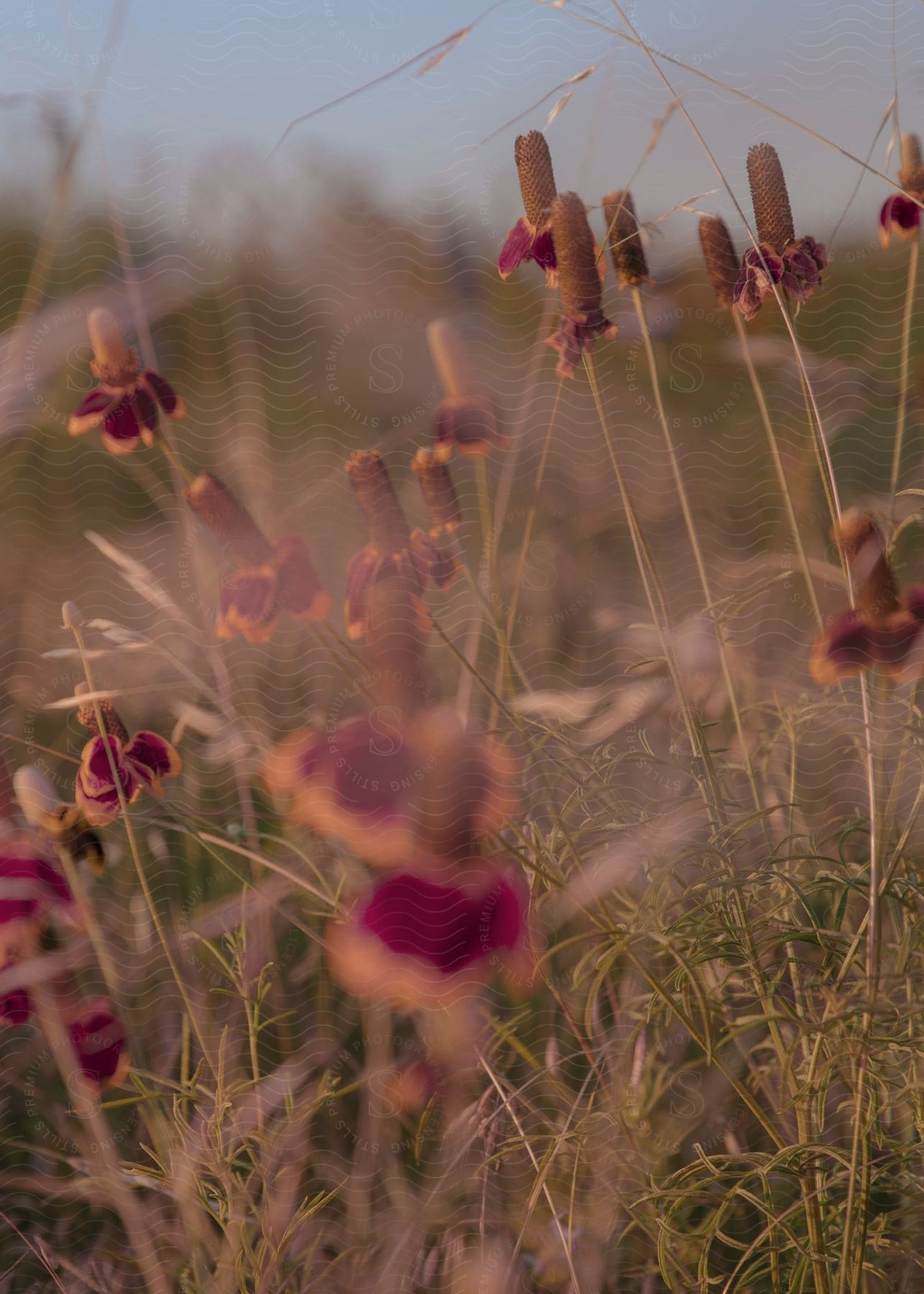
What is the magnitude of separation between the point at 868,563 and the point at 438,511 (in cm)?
23

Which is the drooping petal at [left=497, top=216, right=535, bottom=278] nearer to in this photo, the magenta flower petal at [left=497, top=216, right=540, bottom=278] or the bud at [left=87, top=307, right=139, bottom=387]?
the magenta flower petal at [left=497, top=216, right=540, bottom=278]

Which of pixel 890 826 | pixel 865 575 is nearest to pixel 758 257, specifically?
pixel 865 575

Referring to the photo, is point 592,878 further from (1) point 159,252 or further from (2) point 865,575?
(1) point 159,252

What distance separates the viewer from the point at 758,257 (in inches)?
22.7

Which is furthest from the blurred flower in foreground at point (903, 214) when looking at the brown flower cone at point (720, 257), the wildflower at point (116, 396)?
the wildflower at point (116, 396)

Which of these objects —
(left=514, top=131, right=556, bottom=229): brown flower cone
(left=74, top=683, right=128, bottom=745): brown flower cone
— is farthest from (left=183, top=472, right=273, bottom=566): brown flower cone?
(left=514, top=131, right=556, bottom=229): brown flower cone

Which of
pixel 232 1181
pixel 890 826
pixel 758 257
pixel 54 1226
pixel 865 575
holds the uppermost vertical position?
pixel 758 257

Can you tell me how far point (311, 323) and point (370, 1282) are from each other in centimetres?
67

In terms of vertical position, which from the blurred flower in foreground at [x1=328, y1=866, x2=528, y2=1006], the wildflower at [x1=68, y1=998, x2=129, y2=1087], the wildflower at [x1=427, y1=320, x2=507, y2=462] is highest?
the wildflower at [x1=427, y1=320, x2=507, y2=462]

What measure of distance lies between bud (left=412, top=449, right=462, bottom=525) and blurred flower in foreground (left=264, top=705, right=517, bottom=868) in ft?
Result: 0.39

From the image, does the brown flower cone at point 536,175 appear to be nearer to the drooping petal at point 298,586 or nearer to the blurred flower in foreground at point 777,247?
the blurred flower in foreground at point 777,247

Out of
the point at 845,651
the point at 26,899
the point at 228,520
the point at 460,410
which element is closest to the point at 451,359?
the point at 460,410

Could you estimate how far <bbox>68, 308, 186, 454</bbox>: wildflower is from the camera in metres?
0.64

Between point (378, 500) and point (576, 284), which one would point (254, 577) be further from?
point (576, 284)
